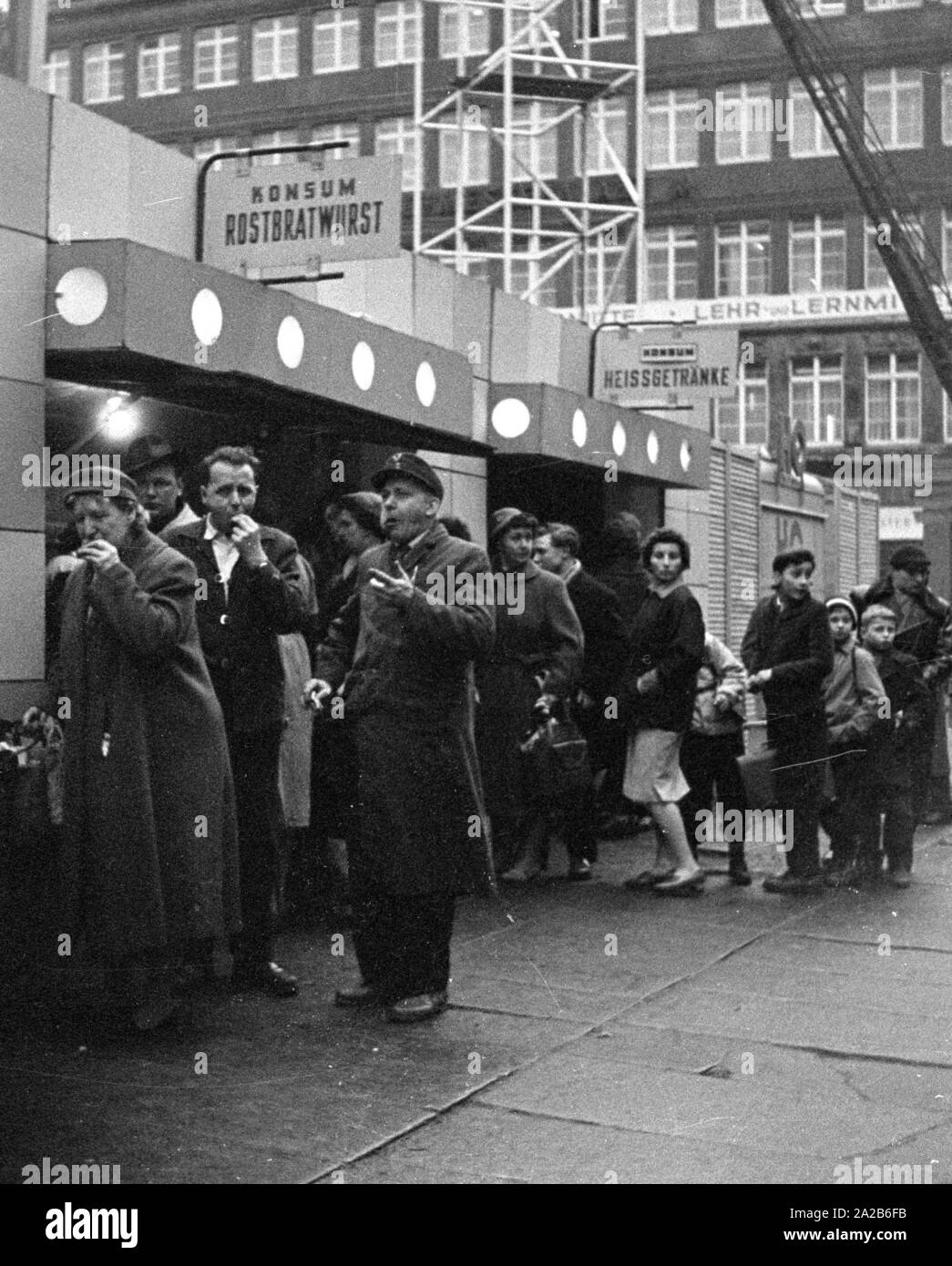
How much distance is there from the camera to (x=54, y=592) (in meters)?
7.22

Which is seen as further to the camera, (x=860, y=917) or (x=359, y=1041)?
(x=860, y=917)

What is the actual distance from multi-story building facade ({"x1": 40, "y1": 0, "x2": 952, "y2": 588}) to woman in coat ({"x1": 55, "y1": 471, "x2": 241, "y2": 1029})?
13.6 feet

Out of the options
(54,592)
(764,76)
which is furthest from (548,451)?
(764,76)

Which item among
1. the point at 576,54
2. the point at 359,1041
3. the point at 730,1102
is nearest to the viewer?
the point at 730,1102

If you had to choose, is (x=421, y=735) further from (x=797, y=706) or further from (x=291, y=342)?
(x=797, y=706)

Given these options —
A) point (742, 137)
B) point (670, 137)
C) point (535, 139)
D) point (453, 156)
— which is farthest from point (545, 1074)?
point (742, 137)

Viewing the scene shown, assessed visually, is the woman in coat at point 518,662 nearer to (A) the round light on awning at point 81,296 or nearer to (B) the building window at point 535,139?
(A) the round light on awning at point 81,296

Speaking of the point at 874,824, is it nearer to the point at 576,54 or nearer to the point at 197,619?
the point at 197,619

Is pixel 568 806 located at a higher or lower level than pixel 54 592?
lower

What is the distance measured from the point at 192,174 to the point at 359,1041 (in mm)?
4835

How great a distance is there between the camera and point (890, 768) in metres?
9.64

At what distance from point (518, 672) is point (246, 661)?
2796mm

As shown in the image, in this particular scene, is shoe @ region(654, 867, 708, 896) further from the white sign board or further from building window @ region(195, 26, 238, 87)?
building window @ region(195, 26, 238, 87)

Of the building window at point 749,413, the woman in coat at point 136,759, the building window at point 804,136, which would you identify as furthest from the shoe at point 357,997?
the building window at point 749,413
